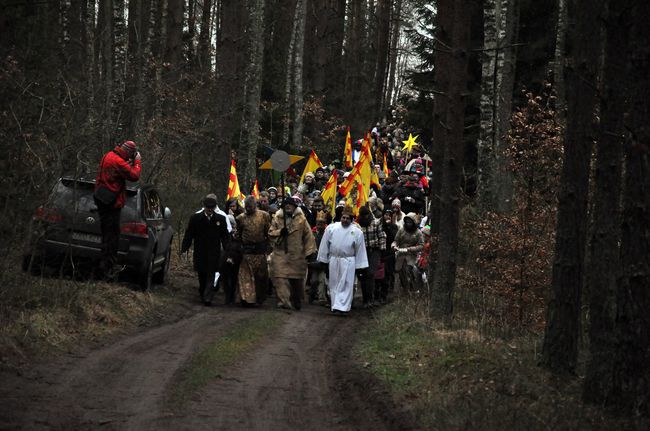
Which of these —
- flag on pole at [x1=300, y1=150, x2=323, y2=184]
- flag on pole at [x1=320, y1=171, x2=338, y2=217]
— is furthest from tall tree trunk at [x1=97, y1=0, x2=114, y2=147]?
flag on pole at [x1=300, y1=150, x2=323, y2=184]

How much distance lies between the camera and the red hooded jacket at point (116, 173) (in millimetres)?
15102

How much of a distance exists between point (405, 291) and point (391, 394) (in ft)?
34.7

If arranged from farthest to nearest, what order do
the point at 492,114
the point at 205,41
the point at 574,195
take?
the point at 205,41, the point at 492,114, the point at 574,195

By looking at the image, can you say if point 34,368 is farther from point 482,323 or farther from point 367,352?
point 482,323

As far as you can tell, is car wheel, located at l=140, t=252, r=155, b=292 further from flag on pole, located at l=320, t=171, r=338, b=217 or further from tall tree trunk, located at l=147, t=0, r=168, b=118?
tall tree trunk, located at l=147, t=0, r=168, b=118

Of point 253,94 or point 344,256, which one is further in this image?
point 253,94

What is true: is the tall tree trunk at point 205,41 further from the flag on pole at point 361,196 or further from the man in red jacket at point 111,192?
the man in red jacket at point 111,192

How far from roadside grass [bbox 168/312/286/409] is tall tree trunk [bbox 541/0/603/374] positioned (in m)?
3.80

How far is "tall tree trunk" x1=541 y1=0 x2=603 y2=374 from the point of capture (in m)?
10.3

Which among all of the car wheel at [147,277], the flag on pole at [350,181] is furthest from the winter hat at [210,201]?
the flag on pole at [350,181]

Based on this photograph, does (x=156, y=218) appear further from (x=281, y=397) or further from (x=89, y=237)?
(x=281, y=397)

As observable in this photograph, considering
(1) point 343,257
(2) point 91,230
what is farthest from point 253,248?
(2) point 91,230

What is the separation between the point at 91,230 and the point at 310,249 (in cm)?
482

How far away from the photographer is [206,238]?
1827 centimetres
